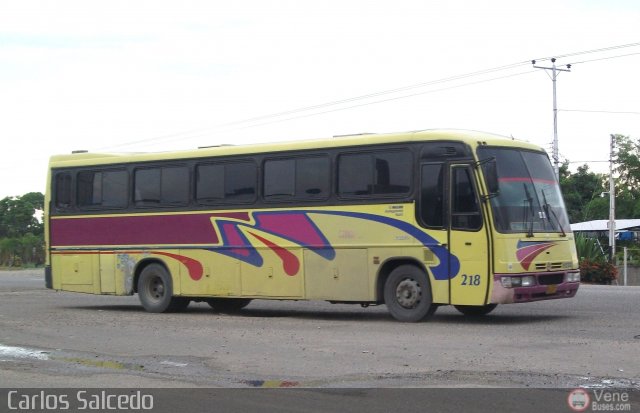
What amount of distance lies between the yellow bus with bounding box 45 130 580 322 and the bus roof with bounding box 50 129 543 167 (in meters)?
0.03

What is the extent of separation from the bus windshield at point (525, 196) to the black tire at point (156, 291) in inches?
305

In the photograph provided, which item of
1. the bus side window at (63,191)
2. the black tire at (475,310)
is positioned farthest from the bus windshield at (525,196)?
the bus side window at (63,191)

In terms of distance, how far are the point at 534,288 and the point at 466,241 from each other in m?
1.35

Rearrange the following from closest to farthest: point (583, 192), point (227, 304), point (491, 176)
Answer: point (491, 176)
point (227, 304)
point (583, 192)

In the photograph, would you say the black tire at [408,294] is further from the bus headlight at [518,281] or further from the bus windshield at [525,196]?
the bus windshield at [525,196]

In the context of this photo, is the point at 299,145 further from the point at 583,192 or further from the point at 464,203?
the point at 583,192

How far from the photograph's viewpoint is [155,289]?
65.8 feet

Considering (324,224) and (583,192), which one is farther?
(583,192)

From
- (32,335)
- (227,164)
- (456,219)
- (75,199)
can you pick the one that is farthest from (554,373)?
(75,199)

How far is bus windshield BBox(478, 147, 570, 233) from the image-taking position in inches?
599

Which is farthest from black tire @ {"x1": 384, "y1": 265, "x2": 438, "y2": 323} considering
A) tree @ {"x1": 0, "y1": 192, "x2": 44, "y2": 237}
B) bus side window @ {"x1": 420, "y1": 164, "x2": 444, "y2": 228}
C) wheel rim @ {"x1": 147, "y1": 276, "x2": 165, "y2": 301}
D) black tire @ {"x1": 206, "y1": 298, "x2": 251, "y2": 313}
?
tree @ {"x1": 0, "y1": 192, "x2": 44, "y2": 237}

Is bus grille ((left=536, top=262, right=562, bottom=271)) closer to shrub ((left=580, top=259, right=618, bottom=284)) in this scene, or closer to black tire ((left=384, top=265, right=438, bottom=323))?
black tire ((left=384, top=265, right=438, bottom=323))

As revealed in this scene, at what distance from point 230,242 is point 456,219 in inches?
200
